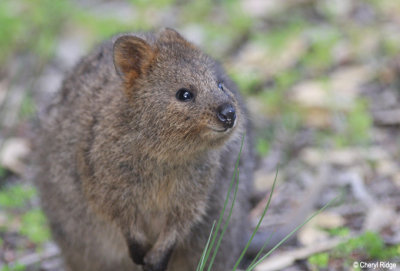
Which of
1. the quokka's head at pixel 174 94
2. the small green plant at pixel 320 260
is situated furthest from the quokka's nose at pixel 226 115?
the small green plant at pixel 320 260

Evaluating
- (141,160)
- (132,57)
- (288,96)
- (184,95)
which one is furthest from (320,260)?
(288,96)

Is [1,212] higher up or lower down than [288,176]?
lower down

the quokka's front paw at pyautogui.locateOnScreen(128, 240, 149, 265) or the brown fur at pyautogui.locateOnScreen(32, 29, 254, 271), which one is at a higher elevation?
the brown fur at pyautogui.locateOnScreen(32, 29, 254, 271)

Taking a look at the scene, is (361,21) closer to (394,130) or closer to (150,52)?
(394,130)

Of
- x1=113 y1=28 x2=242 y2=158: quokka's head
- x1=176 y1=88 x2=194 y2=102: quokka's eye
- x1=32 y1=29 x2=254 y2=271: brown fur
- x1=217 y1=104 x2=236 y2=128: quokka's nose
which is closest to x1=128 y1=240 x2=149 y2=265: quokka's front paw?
x1=32 y1=29 x2=254 y2=271: brown fur

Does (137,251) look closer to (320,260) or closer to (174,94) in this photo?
(174,94)

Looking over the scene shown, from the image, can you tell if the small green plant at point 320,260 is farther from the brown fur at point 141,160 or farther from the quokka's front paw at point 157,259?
the quokka's front paw at point 157,259

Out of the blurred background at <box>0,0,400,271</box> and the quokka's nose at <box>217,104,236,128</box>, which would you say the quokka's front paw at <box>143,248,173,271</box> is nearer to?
→ the blurred background at <box>0,0,400,271</box>

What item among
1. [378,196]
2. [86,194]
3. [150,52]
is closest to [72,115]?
[86,194]
